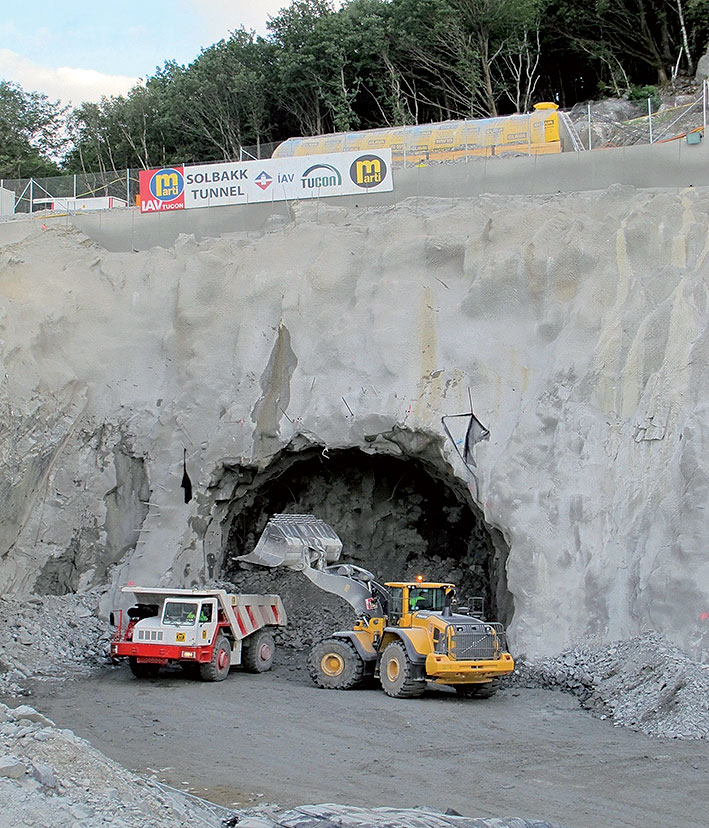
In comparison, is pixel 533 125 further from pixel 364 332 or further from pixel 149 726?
pixel 149 726

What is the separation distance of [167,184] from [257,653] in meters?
12.0

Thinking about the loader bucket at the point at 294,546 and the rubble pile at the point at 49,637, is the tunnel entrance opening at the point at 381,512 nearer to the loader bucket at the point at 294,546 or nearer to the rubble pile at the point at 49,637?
the loader bucket at the point at 294,546

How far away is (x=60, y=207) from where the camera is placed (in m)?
25.4

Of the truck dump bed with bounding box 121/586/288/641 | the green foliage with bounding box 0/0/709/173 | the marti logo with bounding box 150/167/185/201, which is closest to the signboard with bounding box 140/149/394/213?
the marti logo with bounding box 150/167/185/201

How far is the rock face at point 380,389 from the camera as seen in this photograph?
1694 cm

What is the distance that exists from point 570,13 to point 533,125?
17141 millimetres

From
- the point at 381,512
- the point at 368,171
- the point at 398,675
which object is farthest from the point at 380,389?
the point at 398,675

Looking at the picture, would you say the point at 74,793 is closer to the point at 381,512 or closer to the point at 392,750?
the point at 392,750

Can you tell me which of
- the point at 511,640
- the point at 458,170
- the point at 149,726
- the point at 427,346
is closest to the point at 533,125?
the point at 458,170

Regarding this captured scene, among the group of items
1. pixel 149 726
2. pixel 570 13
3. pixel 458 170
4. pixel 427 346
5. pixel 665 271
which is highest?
pixel 570 13

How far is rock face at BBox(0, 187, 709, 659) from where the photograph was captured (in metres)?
16.9

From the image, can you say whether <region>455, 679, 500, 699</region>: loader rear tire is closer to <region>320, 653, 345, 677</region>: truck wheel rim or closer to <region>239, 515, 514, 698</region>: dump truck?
<region>239, 515, 514, 698</region>: dump truck

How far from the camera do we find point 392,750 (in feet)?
38.4

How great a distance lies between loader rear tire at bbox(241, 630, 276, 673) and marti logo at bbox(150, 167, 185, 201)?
11294 mm
